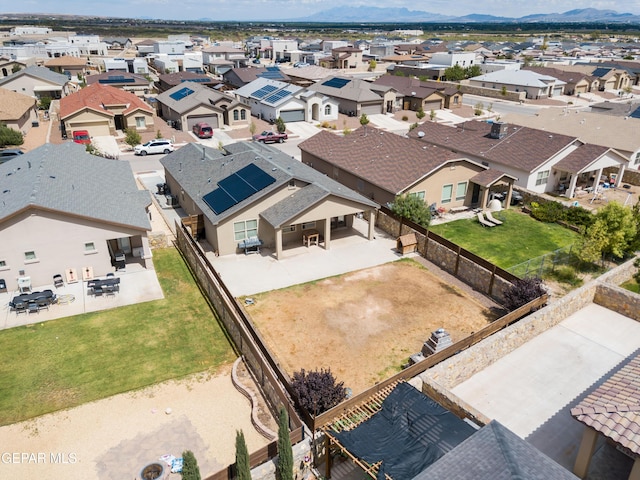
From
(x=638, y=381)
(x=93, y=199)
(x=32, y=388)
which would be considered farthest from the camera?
(x=93, y=199)

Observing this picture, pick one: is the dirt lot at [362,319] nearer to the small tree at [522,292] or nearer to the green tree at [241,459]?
the small tree at [522,292]

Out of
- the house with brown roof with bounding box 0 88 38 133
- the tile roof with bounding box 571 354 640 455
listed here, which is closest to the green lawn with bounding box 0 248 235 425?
the tile roof with bounding box 571 354 640 455

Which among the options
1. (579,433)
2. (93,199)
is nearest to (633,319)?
(579,433)

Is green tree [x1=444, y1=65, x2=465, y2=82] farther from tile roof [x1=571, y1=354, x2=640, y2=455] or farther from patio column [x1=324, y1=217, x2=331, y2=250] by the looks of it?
tile roof [x1=571, y1=354, x2=640, y2=455]

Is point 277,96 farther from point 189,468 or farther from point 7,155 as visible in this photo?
point 189,468

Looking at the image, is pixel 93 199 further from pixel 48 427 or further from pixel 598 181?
pixel 598 181

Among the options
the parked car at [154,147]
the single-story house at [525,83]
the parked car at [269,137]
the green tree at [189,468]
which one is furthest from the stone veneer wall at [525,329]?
the single-story house at [525,83]

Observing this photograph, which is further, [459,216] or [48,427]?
[459,216]
